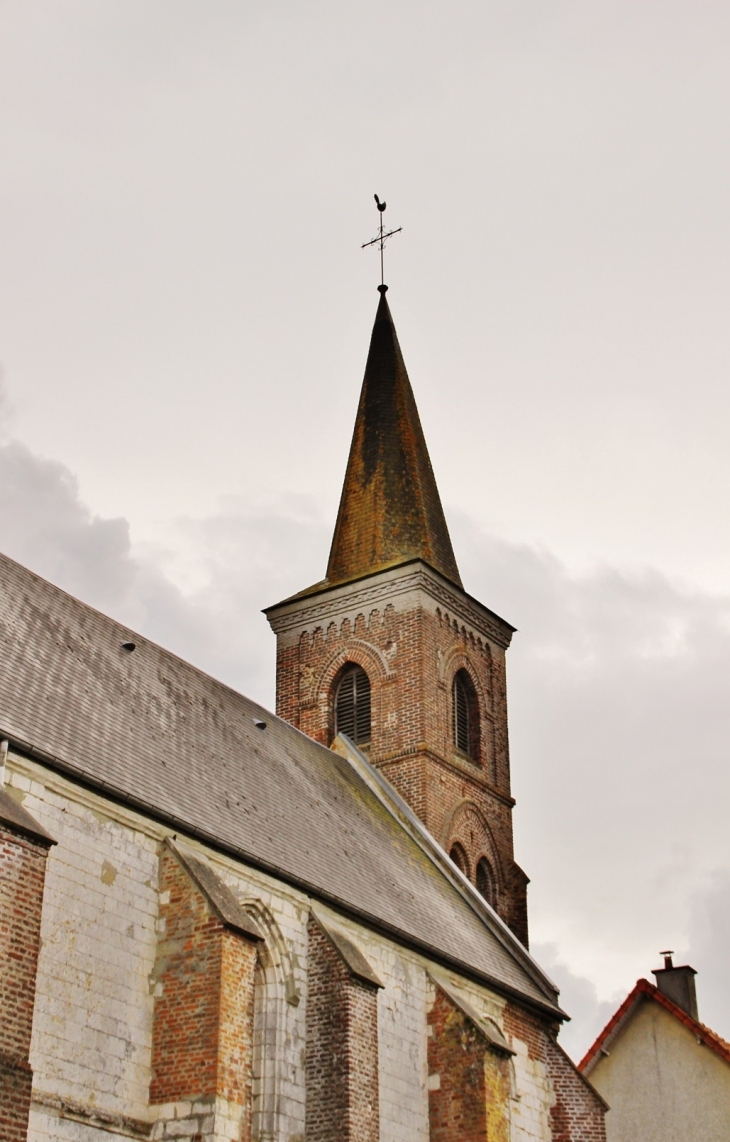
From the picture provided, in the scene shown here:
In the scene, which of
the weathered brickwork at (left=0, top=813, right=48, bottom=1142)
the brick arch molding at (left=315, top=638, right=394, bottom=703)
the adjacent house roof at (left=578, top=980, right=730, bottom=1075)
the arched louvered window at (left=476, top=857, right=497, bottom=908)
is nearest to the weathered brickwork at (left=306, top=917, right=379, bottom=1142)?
the weathered brickwork at (left=0, top=813, right=48, bottom=1142)

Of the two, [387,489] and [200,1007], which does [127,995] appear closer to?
[200,1007]

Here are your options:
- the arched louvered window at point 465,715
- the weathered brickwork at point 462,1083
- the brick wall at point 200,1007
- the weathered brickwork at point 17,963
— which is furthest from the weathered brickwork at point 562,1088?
the weathered brickwork at point 17,963

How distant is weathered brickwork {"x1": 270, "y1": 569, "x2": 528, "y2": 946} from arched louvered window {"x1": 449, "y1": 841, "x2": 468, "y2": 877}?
0.32 feet

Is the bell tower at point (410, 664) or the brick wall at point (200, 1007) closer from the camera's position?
the brick wall at point (200, 1007)

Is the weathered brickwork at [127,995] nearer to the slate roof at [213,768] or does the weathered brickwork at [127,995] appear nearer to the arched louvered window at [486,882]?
the slate roof at [213,768]

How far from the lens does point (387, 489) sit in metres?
32.1

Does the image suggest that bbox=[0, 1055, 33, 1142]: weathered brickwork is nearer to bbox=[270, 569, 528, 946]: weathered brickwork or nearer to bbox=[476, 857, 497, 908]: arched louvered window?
bbox=[270, 569, 528, 946]: weathered brickwork

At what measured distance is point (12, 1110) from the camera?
12898 millimetres

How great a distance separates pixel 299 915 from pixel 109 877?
3.69m

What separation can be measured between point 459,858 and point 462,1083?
8027mm

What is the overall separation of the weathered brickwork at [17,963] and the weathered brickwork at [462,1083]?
28.0ft

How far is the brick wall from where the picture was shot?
1540 centimetres

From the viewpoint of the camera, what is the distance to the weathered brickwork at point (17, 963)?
13.0 meters

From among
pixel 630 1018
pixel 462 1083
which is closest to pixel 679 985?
pixel 630 1018
